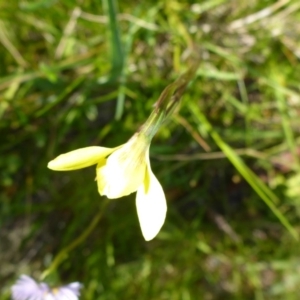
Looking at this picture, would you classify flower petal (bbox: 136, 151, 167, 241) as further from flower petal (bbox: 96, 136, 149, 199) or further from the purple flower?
the purple flower

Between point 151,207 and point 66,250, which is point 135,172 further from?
point 66,250

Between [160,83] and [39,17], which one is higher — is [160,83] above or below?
below

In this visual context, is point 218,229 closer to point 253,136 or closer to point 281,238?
point 281,238

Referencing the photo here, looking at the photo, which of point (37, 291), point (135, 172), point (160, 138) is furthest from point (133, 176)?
point (160, 138)

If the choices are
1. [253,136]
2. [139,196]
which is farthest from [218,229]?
[139,196]

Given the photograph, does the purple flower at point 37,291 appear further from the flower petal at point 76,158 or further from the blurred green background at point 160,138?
the flower petal at point 76,158

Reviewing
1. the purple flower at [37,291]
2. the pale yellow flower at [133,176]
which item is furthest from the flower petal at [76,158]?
the purple flower at [37,291]

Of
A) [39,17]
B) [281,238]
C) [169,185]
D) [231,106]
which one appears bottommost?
[281,238]

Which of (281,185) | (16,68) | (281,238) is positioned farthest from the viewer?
(281,238)
